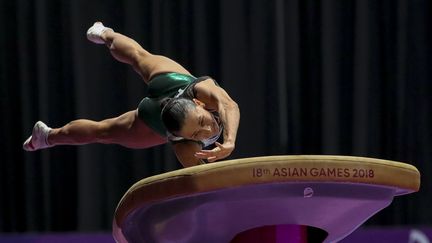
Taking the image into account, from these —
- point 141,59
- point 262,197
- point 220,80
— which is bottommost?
point 220,80

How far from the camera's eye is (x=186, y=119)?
1945 mm

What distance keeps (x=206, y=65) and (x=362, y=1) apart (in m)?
0.89

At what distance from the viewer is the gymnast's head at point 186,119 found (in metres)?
1.95

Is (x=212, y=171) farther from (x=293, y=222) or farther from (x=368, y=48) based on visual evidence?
(x=368, y=48)

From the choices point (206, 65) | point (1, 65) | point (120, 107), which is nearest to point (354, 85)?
point (206, 65)

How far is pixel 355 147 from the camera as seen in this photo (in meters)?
4.36

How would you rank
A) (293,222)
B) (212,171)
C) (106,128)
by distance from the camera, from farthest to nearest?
(106,128) → (293,222) → (212,171)

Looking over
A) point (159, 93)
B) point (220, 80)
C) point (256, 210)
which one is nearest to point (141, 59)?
point (159, 93)

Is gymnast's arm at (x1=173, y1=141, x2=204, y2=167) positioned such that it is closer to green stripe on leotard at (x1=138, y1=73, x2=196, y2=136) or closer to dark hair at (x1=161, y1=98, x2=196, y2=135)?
green stripe on leotard at (x1=138, y1=73, x2=196, y2=136)

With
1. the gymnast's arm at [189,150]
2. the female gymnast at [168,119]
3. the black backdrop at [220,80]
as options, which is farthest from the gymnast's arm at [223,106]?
the black backdrop at [220,80]

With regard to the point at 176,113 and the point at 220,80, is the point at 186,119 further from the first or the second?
the point at 220,80

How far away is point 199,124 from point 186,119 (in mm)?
41

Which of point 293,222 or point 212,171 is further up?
point 212,171

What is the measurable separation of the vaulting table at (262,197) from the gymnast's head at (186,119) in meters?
0.38
